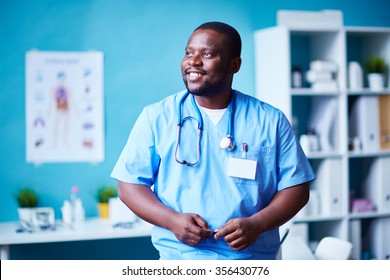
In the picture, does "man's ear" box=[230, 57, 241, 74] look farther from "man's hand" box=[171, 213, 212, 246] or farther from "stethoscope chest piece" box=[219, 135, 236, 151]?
"man's hand" box=[171, 213, 212, 246]

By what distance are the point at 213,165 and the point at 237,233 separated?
21 cm

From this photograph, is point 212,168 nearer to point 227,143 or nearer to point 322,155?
point 227,143

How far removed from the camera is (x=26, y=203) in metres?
3.08

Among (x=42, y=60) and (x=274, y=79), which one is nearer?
(x=42, y=60)

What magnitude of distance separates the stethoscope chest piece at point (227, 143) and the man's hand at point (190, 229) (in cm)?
21

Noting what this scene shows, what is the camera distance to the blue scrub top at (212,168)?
169 cm

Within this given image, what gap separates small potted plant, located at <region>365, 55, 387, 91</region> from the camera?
3.53m

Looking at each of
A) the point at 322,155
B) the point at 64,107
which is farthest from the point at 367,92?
the point at 64,107

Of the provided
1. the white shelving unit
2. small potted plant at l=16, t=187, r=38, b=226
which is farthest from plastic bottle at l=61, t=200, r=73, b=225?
the white shelving unit

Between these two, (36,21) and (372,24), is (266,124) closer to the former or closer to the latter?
(36,21)

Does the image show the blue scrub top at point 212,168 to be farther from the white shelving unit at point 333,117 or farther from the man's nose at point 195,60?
the white shelving unit at point 333,117

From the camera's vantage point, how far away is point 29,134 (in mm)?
3135
